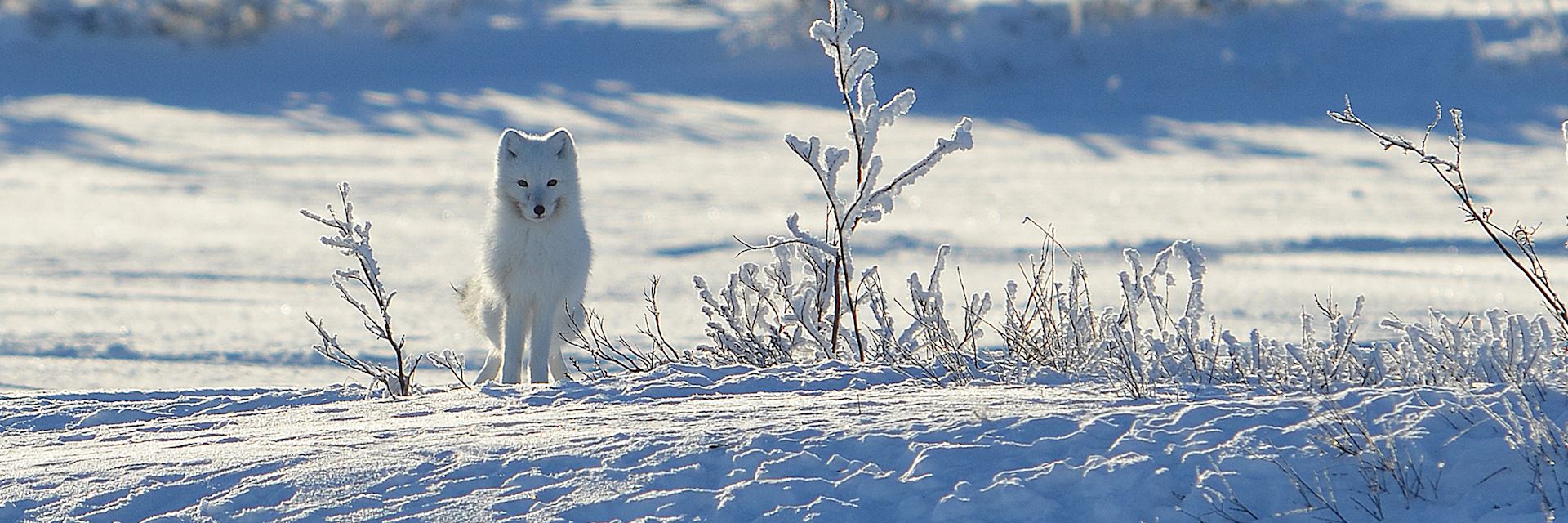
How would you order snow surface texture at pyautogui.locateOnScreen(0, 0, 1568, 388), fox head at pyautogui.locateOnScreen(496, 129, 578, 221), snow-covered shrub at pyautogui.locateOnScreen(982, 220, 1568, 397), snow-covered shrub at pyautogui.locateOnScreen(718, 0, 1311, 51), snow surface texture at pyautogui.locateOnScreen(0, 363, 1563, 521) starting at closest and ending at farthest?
1. snow surface texture at pyautogui.locateOnScreen(0, 363, 1563, 521)
2. snow-covered shrub at pyautogui.locateOnScreen(982, 220, 1568, 397)
3. fox head at pyautogui.locateOnScreen(496, 129, 578, 221)
4. snow surface texture at pyautogui.locateOnScreen(0, 0, 1568, 388)
5. snow-covered shrub at pyautogui.locateOnScreen(718, 0, 1311, 51)

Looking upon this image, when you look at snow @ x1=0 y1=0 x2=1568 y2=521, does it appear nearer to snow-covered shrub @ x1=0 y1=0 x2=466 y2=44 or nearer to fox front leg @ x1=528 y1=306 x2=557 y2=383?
snow-covered shrub @ x1=0 y1=0 x2=466 y2=44

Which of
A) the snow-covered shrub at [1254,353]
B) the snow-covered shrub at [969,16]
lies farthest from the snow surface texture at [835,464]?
the snow-covered shrub at [969,16]

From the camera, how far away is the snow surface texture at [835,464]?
10.8 ft

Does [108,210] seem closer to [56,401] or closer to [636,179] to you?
[636,179]

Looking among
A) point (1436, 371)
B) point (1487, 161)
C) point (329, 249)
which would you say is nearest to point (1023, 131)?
point (1487, 161)

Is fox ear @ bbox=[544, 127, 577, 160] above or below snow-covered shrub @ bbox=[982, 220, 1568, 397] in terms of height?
above

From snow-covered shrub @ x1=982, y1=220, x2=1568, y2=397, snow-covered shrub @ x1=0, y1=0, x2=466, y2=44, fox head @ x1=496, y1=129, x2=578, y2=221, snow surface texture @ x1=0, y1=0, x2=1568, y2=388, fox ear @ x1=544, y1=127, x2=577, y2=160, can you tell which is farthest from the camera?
snow-covered shrub @ x1=0, y1=0, x2=466, y2=44

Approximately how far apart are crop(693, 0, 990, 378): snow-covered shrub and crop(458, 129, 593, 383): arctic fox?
601mm

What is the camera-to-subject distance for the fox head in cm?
594

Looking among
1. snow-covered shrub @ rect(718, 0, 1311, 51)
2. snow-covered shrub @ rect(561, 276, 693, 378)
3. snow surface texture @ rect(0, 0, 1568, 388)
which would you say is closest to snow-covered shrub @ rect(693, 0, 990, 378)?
snow-covered shrub @ rect(561, 276, 693, 378)

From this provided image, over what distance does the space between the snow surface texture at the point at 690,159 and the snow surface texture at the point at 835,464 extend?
3096 millimetres

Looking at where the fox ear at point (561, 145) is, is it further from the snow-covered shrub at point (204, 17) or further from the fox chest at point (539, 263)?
the snow-covered shrub at point (204, 17)

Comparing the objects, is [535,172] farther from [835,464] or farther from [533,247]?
[835,464]

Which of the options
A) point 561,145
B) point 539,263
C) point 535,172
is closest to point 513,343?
point 539,263
